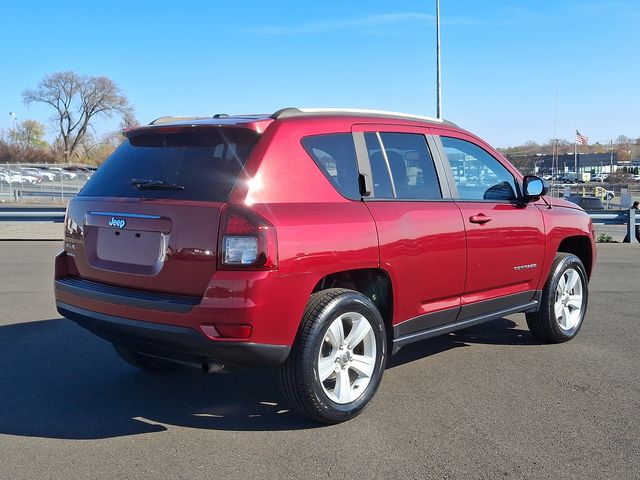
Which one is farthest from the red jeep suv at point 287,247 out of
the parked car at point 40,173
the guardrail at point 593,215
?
the parked car at point 40,173

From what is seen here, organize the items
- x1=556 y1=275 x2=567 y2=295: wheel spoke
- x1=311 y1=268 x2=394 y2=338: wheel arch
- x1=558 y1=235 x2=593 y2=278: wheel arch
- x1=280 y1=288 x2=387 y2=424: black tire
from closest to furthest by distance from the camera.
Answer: x1=280 y1=288 x2=387 y2=424: black tire < x1=311 y1=268 x2=394 y2=338: wheel arch < x1=556 y1=275 x2=567 y2=295: wheel spoke < x1=558 y1=235 x2=593 y2=278: wheel arch

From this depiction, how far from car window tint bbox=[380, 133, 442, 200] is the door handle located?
0.31 m

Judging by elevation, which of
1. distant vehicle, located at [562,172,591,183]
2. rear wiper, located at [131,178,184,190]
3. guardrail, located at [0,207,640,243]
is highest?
distant vehicle, located at [562,172,591,183]

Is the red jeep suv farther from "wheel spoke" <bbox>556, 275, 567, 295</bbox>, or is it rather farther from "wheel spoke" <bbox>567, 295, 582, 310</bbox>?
"wheel spoke" <bbox>567, 295, 582, 310</bbox>

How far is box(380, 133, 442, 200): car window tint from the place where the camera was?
4.43m

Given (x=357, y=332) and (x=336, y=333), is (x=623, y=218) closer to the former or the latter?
(x=357, y=332)

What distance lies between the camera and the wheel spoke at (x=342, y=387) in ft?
12.9

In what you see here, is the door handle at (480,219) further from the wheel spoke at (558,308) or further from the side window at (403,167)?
the wheel spoke at (558,308)

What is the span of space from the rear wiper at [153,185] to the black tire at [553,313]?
346 cm

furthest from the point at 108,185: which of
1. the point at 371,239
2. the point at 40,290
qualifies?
the point at 40,290

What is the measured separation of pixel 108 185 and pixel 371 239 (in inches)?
67.6

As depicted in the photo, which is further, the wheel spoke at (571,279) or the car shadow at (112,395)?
the wheel spoke at (571,279)

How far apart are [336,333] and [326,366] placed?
205 mm

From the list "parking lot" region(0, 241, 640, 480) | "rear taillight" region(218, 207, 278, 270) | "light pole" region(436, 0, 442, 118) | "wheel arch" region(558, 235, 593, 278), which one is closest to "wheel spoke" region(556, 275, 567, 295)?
"wheel arch" region(558, 235, 593, 278)
